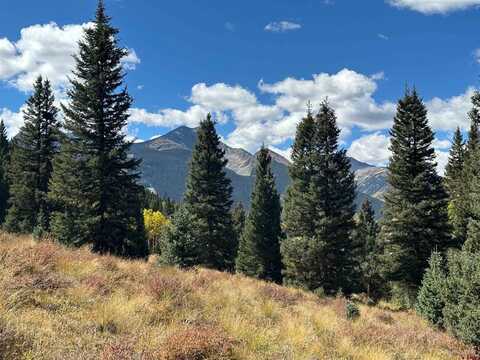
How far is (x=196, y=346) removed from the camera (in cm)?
605

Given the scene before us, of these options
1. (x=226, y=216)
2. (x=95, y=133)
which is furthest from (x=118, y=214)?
(x=226, y=216)

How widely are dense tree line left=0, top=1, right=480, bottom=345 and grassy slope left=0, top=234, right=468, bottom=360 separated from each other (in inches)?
231

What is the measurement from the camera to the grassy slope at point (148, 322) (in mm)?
5664

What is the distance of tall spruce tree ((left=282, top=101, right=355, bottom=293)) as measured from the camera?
29.0 metres

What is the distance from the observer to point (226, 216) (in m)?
37.1

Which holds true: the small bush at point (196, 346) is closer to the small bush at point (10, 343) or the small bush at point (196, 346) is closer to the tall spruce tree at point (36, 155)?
the small bush at point (10, 343)

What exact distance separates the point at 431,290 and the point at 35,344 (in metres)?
17.7

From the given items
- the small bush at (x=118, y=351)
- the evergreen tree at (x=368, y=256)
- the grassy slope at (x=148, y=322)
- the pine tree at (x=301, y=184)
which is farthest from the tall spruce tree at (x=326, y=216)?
the small bush at (x=118, y=351)

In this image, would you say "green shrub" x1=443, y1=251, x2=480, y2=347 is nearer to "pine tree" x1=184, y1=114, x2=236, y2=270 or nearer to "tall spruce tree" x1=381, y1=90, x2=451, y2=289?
"tall spruce tree" x1=381, y1=90, x2=451, y2=289

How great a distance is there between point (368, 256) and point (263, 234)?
36.4 feet

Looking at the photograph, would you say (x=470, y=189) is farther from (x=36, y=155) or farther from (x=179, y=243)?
(x=36, y=155)

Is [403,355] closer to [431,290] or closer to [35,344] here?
[35,344]

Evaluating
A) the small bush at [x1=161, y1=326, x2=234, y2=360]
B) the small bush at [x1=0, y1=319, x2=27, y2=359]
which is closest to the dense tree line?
the small bush at [x1=161, y1=326, x2=234, y2=360]

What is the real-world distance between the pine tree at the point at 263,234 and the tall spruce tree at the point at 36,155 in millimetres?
20037
